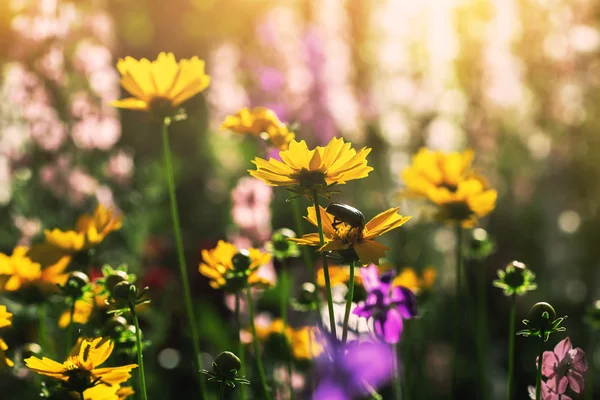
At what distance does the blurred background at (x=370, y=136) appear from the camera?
7.46 feet

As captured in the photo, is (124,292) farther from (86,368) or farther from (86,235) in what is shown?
(86,235)

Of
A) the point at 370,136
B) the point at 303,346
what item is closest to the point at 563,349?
the point at 303,346

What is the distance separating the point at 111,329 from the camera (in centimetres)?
84

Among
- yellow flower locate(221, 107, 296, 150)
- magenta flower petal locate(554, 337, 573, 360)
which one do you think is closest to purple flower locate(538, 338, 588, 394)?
magenta flower petal locate(554, 337, 573, 360)

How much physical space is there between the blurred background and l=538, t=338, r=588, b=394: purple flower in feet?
4.29

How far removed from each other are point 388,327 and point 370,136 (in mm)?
2506

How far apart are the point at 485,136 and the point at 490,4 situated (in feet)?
2.03

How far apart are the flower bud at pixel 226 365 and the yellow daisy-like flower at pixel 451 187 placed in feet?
1.61

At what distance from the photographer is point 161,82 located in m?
0.98

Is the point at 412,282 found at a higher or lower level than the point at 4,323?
lower

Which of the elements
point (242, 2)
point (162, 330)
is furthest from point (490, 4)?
point (242, 2)

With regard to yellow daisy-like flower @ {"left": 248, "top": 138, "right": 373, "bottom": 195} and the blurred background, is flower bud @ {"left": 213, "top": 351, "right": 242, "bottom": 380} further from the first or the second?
the blurred background

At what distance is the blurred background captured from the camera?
227cm

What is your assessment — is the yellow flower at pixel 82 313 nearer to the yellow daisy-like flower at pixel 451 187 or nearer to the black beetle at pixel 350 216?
the black beetle at pixel 350 216
